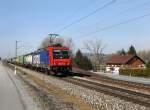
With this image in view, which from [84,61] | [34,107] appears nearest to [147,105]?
[34,107]

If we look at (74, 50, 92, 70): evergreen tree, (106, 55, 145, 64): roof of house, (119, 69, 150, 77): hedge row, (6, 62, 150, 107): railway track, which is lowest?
(6, 62, 150, 107): railway track

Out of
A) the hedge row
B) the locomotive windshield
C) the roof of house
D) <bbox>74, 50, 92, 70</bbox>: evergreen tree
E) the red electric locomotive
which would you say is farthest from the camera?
the roof of house

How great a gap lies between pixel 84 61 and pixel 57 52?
38874 millimetres

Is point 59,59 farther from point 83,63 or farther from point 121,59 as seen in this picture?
point 121,59

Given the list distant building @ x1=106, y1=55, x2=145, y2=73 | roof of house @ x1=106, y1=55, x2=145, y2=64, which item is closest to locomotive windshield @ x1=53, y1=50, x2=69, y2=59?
distant building @ x1=106, y1=55, x2=145, y2=73

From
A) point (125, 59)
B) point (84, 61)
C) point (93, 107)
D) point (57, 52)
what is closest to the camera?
point (93, 107)

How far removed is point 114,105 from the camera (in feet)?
50.8

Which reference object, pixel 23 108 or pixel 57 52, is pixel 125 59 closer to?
pixel 57 52

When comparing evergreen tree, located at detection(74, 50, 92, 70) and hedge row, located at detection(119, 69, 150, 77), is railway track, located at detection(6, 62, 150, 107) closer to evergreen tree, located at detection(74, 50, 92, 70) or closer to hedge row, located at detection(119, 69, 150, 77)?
hedge row, located at detection(119, 69, 150, 77)

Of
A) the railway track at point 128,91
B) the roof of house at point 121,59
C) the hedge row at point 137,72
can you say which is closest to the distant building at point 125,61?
the roof of house at point 121,59

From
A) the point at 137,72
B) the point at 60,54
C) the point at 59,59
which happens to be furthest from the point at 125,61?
the point at 59,59

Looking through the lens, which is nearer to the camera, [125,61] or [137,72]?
[137,72]

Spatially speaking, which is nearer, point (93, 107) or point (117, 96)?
point (93, 107)

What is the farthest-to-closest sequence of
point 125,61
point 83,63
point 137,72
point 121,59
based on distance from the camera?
point 121,59 → point 125,61 → point 83,63 → point 137,72
